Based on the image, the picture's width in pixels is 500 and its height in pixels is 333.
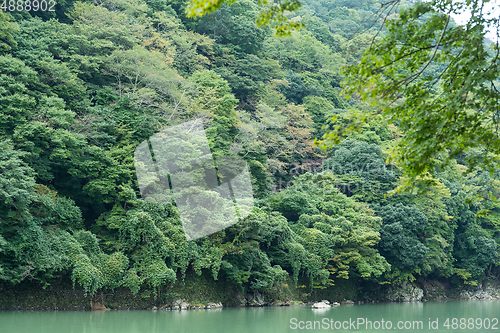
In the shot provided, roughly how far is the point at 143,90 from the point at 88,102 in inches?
79.7

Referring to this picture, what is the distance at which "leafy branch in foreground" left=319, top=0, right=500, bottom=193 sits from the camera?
13.7ft

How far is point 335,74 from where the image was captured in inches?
1323

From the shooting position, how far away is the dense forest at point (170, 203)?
12.7 metres

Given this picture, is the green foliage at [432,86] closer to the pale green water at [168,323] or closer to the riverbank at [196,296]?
the pale green water at [168,323]

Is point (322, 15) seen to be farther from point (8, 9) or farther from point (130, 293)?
point (130, 293)

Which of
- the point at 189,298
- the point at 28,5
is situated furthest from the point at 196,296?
the point at 28,5

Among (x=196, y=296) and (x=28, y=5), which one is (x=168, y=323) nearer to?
(x=196, y=296)

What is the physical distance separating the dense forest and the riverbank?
1.28 feet

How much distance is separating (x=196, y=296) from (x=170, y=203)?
3.39 meters

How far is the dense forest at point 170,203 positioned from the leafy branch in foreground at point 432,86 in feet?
1.00

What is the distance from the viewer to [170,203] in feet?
50.1

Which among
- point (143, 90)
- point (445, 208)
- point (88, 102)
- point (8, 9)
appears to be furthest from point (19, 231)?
point (445, 208)

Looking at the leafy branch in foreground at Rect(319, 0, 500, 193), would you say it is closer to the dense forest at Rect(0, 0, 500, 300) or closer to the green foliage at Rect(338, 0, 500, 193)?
the green foliage at Rect(338, 0, 500, 193)

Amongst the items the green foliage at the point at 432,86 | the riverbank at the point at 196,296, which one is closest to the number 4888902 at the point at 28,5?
the riverbank at the point at 196,296
